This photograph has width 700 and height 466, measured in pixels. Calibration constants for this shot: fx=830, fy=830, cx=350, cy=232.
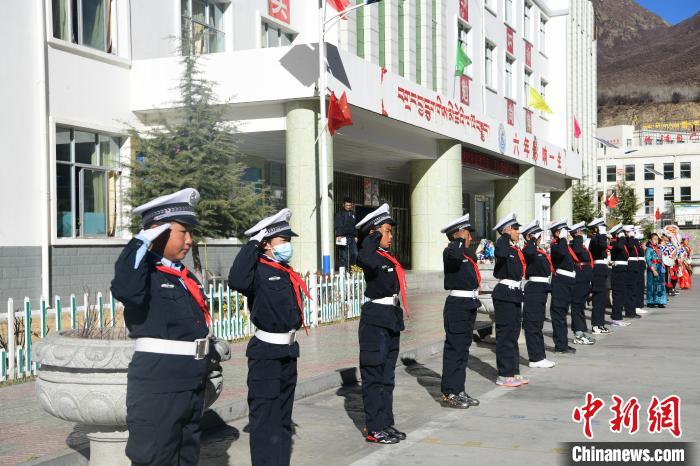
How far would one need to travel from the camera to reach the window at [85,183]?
16.5m

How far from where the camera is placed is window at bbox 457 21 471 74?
1163 inches

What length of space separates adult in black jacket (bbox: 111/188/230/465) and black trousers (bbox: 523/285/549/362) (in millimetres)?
7014

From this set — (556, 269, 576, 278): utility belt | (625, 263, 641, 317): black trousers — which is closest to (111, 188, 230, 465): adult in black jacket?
(556, 269, 576, 278): utility belt

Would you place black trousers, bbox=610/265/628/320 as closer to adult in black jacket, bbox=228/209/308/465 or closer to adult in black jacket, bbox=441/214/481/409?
adult in black jacket, bbox=441/214/481/409

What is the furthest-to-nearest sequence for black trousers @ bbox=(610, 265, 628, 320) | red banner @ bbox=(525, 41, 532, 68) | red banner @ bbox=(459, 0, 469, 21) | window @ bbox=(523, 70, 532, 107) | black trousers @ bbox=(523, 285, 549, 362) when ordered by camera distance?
red banner @ bbox=(525, 41, 532, 68), window @ bbox=(523, 70, 532, 107), red banner @ bbox=(459, 0, 469, 21), black trousers @ bbox=(610, 265, 628, 320), black trousers @ bbox=(523, 285, 549, 362)

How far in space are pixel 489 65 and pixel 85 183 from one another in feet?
65.8

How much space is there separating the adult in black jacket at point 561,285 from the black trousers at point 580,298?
2.99 ft

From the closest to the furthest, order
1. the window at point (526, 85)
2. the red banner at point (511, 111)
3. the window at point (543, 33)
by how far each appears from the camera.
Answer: the red banner at point (511, 111) → the window at point (526, 85) → the window at point (543, 33)

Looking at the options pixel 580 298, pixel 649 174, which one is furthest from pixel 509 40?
pixel 649 174

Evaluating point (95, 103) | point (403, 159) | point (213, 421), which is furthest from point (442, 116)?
point (213, 421)

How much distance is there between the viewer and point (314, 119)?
1781 cm

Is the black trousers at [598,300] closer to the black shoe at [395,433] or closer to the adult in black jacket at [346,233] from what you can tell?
the adult in black jacket at [346,233]

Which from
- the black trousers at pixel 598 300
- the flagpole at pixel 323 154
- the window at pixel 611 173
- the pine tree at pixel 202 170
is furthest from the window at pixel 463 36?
the window at pixel 611 173

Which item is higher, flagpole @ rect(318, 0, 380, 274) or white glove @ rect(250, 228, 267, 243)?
flagpole @ rect(318, 0, 380, 274)
